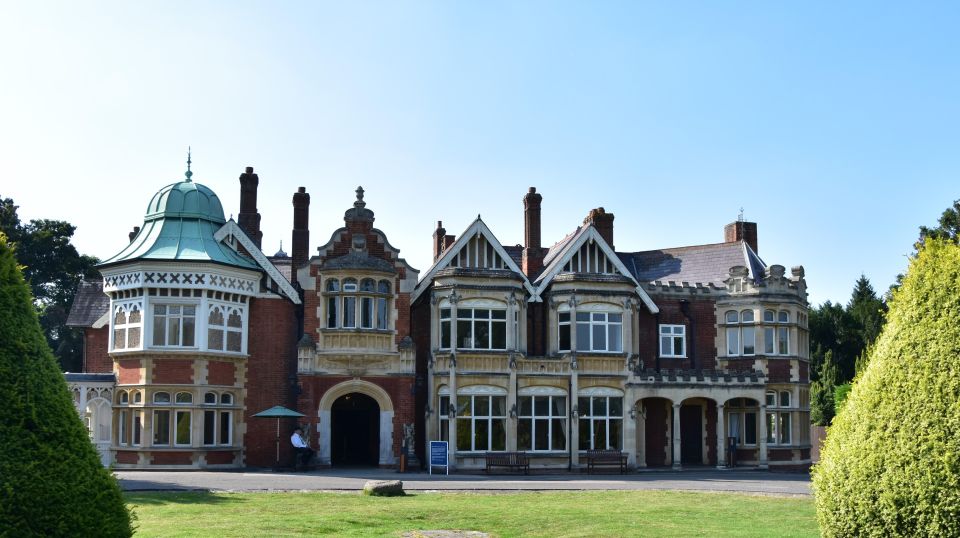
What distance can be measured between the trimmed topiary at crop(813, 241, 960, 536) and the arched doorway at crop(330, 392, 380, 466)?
27260 millimetres

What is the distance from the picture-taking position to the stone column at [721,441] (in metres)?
39.9

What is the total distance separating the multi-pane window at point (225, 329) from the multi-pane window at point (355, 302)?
3079mm

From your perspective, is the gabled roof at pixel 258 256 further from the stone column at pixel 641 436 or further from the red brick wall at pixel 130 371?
the stone column at pixel 641 436

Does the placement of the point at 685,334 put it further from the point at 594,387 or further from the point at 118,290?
the point at 118,290

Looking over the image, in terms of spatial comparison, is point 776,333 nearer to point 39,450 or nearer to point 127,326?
point 127,326

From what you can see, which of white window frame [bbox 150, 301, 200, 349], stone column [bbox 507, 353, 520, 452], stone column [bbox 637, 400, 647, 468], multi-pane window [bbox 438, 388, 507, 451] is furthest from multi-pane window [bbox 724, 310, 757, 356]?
white window frame [bbox 150, 301, 200, 349]

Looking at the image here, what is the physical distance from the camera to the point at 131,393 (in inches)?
1379

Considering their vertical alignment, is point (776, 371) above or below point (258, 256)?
below

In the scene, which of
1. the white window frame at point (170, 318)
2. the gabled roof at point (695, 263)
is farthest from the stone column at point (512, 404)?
the white window frame at point (170, 318)

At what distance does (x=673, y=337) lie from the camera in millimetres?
41844

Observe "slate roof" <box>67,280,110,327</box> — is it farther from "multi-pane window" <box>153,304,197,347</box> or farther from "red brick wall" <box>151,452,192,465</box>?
"red brick wall" <box>151,452,192,465</box>

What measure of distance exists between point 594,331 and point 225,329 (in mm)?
13182

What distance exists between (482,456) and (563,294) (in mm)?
6659

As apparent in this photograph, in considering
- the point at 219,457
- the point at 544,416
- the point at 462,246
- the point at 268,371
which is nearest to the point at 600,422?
the point at 544,416
